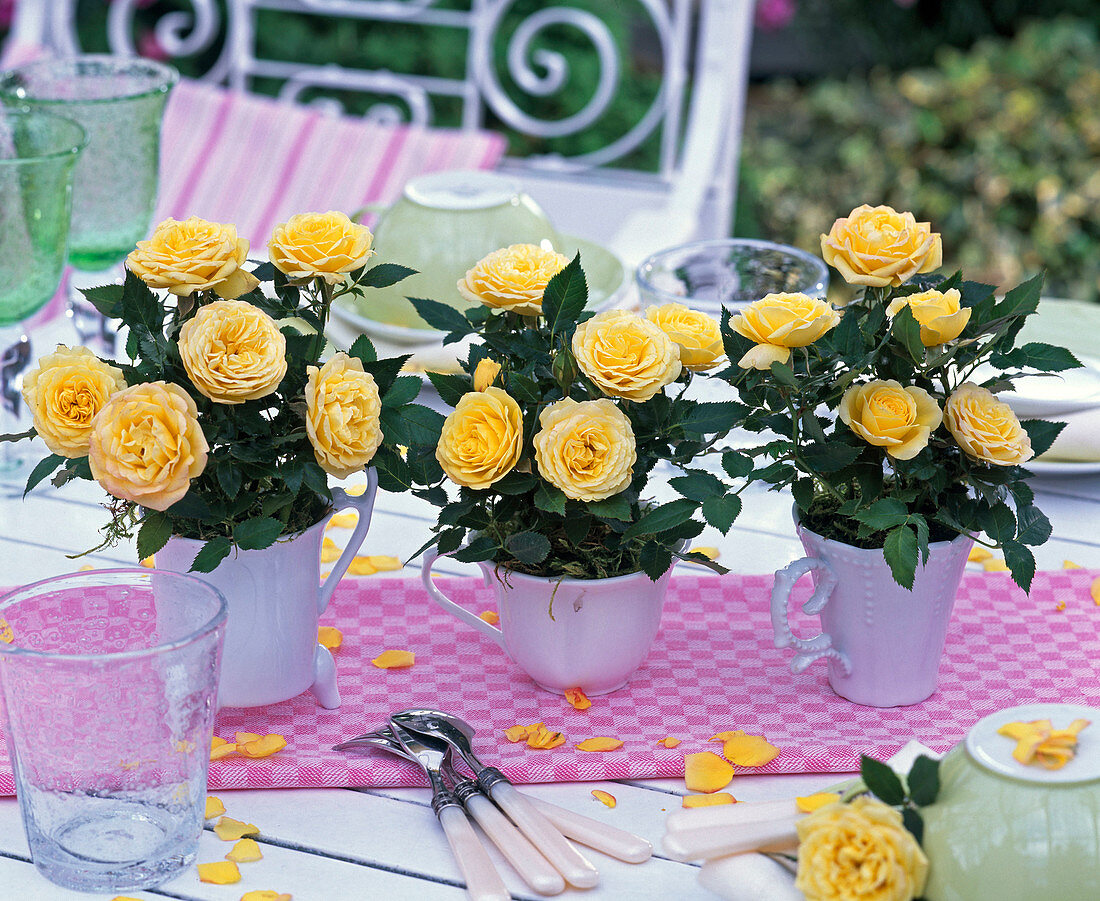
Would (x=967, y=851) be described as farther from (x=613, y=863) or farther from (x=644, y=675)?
(x=644, y=675)

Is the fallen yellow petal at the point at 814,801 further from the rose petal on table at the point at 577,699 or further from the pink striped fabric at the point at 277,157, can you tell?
the pink striped fabric at the point at 277,157

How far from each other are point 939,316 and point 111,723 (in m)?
0.51

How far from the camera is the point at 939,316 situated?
781mm

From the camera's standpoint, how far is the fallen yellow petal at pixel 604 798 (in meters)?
0.80

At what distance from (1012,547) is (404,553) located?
51cm

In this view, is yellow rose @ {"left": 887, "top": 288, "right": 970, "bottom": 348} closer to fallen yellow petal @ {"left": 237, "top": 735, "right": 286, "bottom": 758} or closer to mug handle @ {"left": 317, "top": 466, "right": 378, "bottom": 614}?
mug handle @ {"left": 317, "top": 466, "right": 378, "bottom": 614}

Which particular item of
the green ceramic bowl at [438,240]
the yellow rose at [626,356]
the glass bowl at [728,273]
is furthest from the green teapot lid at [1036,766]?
the green ceramic bowl at [438,240]

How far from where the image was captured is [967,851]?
60 centimetres

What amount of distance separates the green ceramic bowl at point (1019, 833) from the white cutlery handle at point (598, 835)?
6.9 inches

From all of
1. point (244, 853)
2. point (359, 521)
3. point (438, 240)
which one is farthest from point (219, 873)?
point (438, 240)

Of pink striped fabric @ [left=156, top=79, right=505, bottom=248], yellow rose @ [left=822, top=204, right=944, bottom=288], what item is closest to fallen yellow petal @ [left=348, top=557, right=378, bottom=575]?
yellow rose @ [left=822, top=204, right=944, bottom=288]

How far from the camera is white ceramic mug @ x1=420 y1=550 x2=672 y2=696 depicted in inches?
33.4

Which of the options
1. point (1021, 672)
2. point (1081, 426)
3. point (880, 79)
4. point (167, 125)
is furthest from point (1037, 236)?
point (1021, 672)

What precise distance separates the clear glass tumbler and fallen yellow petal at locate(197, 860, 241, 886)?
11 mm
